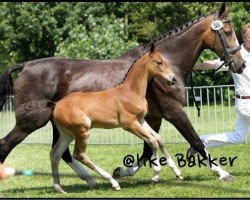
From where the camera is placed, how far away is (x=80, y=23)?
28.5m

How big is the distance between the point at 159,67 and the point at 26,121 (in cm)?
183

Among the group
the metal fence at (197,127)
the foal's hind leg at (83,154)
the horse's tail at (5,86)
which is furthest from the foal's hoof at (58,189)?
the metal fence at (197,127)

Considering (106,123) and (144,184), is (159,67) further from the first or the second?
(144,184)

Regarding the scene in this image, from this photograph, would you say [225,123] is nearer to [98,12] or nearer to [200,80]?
[200,80]

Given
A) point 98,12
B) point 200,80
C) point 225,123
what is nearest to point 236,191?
point 225,123

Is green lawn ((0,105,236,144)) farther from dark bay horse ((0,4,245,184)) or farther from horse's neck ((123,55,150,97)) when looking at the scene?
horse's neck ((123,55,150,97))

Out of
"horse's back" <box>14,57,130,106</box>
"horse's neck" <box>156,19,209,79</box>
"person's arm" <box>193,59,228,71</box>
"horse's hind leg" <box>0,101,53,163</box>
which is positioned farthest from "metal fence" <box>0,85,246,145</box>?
"horse's hind leg" <box>0,101,53,163</box>

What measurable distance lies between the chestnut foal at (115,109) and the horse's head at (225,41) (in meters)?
0.86

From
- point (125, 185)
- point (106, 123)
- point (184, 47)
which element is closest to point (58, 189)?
point (125, 185)

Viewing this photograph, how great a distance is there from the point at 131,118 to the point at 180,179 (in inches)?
47.2

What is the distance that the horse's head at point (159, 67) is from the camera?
675cm

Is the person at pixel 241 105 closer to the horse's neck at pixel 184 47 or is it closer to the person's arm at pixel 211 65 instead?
the person's arm at pixel 211 65

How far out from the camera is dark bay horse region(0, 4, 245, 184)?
707 centimetres

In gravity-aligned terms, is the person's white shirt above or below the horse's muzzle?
below
